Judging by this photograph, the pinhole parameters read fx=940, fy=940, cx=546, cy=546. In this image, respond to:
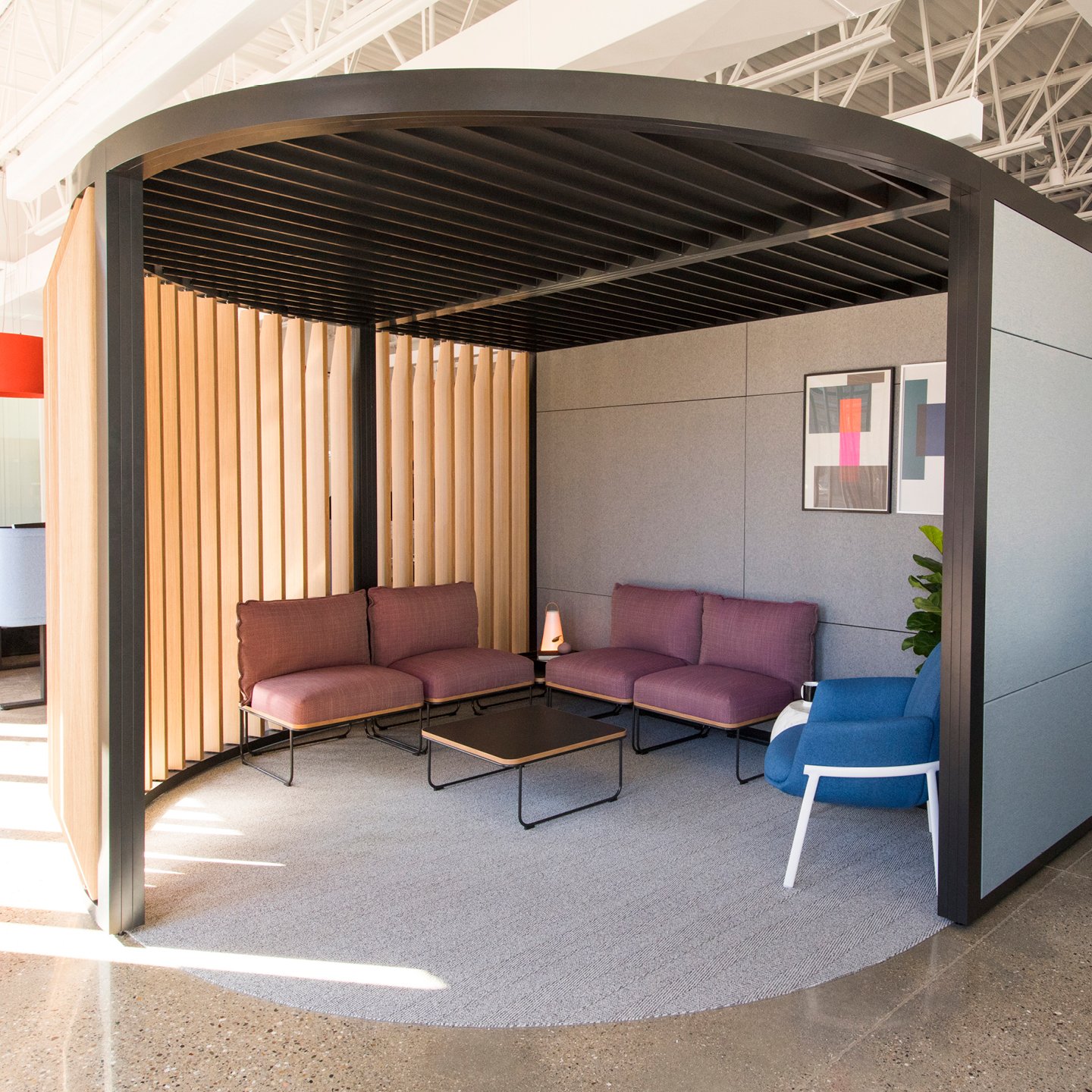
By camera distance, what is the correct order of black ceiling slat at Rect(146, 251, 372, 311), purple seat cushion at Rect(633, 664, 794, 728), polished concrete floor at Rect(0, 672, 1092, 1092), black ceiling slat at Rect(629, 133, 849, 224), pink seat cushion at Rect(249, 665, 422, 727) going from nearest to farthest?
polished concrete floor at Rect(0, 672, 1092, 1092) < black ceiling slat at Rect(629, 133, 849, 224) < black ceiling slat at Rect(146, 251, 372, 311) < pink seat cushion at Rect(249, 665, 422, 727) < purple seat cushion at Rect(633, 664, 794, 728)

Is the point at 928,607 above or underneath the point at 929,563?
underneath

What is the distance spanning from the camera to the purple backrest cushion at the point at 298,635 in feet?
18.2

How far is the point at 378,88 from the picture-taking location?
2.79 meters

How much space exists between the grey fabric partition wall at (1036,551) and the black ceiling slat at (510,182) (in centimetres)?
143

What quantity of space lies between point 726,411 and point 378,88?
13.2 feet

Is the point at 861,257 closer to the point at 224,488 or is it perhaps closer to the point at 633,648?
the point at 633,648

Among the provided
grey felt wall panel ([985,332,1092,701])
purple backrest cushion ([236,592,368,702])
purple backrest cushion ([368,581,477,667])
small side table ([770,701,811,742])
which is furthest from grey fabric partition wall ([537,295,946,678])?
purple backrest cushion ([236,592,368,702])

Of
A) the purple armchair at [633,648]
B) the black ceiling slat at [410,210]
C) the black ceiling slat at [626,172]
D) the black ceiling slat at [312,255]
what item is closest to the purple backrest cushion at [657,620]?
the purple armchair at [633,648]

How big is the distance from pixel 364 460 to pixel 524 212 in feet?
9.35

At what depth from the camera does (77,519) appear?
3.53 m

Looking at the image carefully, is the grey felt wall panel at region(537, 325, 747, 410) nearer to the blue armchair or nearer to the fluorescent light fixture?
the fluorescent light fixture

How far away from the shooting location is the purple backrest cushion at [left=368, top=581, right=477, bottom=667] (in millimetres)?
6238

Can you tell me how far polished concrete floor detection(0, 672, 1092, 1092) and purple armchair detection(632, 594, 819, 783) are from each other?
6.65ft

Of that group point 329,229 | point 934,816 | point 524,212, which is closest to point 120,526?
point 329,229
